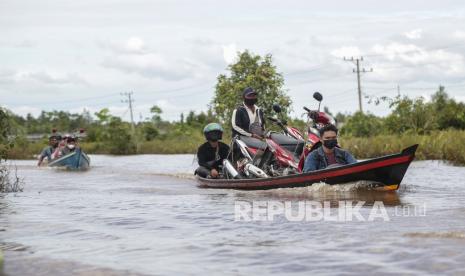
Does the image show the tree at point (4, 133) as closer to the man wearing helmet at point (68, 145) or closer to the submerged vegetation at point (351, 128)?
the submerged vegetation at point (351, 128)

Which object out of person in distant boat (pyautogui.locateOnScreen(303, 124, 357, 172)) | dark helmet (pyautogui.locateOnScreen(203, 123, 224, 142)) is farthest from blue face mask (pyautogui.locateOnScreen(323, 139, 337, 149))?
dark helmet (pyautogui.locateOnScreen(203, 123, 224, 142))

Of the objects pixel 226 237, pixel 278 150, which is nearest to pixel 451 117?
pixel 278 150

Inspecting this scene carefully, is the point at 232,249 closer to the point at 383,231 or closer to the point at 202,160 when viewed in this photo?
the point at 383,231

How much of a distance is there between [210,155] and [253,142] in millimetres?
1585

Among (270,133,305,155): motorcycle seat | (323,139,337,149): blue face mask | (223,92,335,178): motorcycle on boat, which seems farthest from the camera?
(270,133,305,155): motorcycle seat

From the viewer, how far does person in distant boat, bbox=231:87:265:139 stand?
14059 mm

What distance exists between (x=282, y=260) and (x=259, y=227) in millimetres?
1930

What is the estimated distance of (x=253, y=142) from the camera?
45.1ft

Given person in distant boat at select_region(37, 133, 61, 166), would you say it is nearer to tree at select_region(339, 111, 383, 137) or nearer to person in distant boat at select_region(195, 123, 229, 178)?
person in distant boat at select_region(195, 123, 229, 178)

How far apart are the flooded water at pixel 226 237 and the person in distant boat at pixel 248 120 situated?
2.12m

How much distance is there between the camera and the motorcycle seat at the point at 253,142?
13.4 metres

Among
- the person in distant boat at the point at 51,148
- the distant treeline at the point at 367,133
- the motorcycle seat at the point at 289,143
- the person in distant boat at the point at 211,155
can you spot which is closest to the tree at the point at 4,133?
the distant treeline at the point at 367,133

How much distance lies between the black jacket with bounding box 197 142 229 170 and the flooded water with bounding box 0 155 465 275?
2.67 meters

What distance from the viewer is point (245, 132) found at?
555 inches
